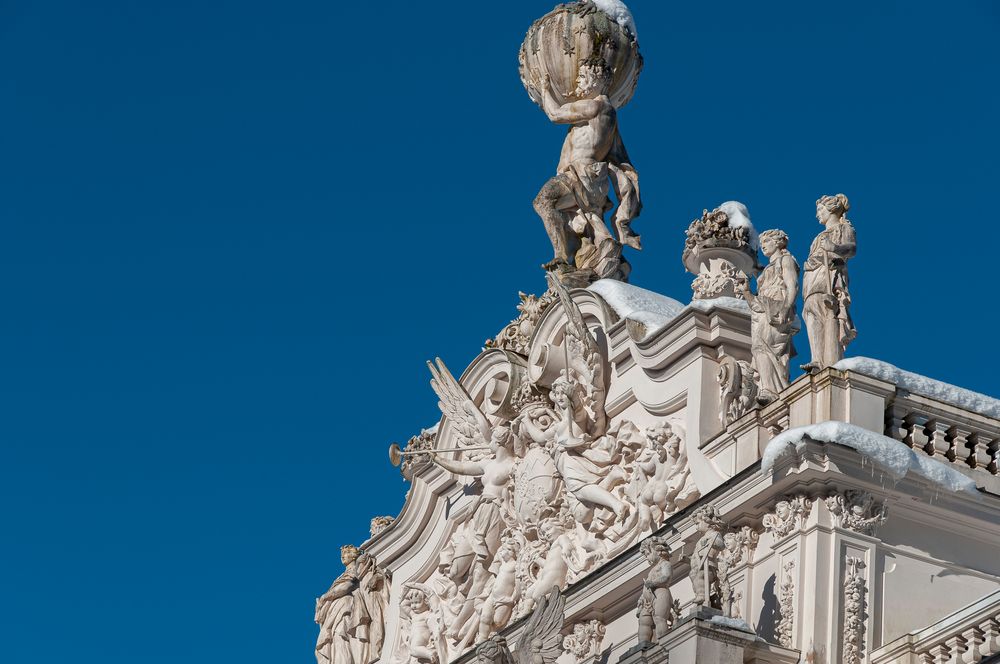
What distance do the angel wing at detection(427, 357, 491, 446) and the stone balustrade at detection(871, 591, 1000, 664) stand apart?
751cm

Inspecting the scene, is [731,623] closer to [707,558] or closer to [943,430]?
[707,558]

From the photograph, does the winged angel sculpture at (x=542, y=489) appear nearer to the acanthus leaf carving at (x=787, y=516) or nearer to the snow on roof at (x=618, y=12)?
the acanthus leaf carving at (x=787, y=516)

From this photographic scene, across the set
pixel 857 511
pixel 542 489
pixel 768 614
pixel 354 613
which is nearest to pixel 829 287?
pixel 857 511

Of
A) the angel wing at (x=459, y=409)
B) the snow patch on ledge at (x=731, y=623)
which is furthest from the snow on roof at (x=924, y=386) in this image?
the angel wing at (x=459, y=409)

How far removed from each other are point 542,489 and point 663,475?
85.4 inches

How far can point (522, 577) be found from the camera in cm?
2538

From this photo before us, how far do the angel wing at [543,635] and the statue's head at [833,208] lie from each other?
4.39 meters

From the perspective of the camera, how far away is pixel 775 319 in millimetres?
22672

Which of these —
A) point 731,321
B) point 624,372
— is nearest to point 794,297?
point 731,321

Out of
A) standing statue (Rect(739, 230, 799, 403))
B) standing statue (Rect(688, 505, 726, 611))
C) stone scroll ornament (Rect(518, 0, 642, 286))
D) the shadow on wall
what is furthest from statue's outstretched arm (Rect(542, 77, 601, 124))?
the shadow on wall

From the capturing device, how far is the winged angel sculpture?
2369cm

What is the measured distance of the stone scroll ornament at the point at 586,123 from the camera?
2811 cm

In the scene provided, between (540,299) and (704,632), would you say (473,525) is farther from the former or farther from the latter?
(704,632)

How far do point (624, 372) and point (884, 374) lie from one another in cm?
387
